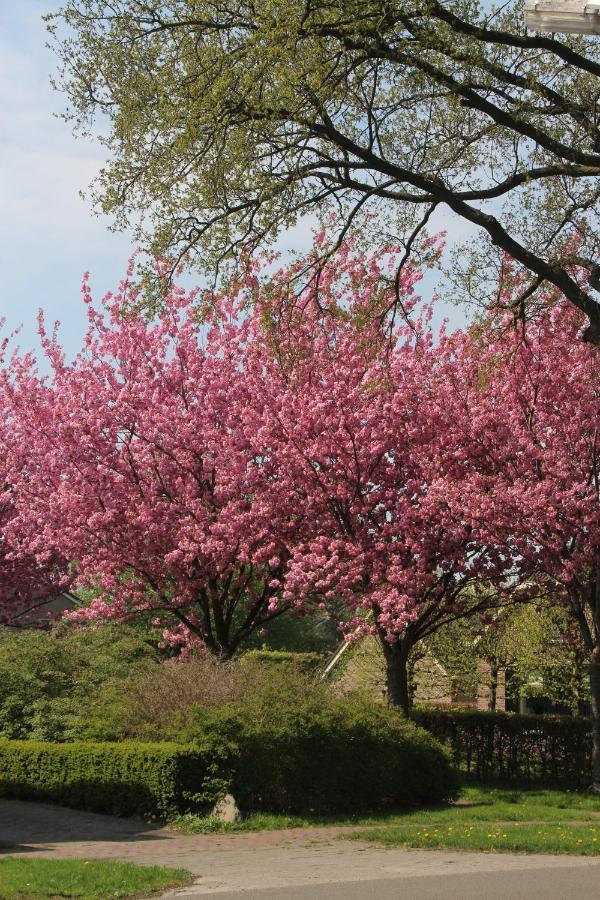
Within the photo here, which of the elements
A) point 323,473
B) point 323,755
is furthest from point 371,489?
point 323,755

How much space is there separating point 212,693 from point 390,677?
21.6 feet

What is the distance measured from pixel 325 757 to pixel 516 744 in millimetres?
9347

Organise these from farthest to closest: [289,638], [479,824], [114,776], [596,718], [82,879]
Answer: [289,638], [596,718], [114,776], [479,824], [82,879]

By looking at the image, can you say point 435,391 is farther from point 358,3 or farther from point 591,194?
point 358,3

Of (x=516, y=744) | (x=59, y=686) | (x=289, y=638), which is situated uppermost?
(x=289, y=638)

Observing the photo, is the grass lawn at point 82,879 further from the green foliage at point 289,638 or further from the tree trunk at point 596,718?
the green foliage at point 289,638

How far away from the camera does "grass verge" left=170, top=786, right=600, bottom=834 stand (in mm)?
14609

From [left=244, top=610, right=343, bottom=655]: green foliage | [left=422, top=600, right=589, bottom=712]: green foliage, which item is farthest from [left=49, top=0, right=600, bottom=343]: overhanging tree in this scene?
Answer: [left=244, top=610, right=343, bottom=655]: green foliage

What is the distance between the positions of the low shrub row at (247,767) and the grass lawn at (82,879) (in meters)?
4.24

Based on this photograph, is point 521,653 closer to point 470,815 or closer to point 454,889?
point 470,815

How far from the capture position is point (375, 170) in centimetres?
1502

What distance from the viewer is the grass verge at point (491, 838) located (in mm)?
12625

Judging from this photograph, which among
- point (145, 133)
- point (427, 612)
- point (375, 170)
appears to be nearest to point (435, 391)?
point (427, 612)

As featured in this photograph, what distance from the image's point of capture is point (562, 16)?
35.2ft
